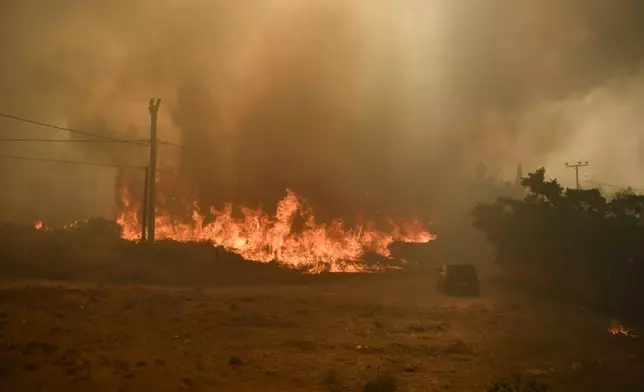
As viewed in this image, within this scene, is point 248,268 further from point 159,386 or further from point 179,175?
point 159,386

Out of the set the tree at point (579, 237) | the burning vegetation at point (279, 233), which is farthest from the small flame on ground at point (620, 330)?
the burning vegetation at point (279, 233)

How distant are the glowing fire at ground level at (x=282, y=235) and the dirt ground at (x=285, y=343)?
1807cm

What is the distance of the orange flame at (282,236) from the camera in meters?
46.3

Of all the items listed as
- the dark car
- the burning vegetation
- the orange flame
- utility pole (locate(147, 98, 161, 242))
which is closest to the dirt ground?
the dark car

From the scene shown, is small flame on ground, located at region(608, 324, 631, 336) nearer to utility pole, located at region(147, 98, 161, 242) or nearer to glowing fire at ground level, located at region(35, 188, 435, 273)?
glowing fire at ground level, located at region(35, 188, 435, 273)

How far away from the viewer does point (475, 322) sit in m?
22.6

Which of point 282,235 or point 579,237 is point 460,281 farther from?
point 282,235

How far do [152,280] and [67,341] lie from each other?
1817 centimetres

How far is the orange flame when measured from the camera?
152ft

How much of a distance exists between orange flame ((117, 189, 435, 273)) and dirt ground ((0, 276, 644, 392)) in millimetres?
18019

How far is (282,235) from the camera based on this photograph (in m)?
48.3

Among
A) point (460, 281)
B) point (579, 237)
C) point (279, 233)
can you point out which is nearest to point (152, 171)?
point (279, 233)

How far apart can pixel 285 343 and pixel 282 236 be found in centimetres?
3131

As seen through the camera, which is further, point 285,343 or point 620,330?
point 620,330
